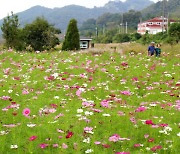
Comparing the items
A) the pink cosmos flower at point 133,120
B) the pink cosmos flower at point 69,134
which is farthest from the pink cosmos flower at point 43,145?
the pink cosmos flower at point 133,120

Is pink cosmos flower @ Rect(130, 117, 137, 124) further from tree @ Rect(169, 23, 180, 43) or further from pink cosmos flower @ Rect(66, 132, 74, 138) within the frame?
tree @ Rect(169, 23, 180, 43)

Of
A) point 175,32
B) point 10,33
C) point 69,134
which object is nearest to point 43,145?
point 69,134

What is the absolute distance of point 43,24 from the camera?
49.3 m

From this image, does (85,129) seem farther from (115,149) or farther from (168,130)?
(168,130)

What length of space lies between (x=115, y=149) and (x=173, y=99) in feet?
14.4

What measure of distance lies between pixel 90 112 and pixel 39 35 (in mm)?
42573

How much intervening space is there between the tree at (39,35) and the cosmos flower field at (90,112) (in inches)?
1347

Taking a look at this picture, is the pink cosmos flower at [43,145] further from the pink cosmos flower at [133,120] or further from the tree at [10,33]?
the tree at [10,33]

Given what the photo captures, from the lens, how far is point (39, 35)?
49438 mm

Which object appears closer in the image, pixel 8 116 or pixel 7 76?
pixel 8 116

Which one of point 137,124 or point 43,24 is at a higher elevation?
point 43,24

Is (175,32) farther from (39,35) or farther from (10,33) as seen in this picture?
(10,33)

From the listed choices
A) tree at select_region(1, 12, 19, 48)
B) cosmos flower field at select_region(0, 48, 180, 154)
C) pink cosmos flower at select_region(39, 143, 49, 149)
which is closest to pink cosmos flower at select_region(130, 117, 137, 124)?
cosmos flower field at select_region(0, 48, 180, 154)

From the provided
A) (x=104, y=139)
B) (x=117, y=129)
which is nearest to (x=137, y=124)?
(x=117, y=129)
